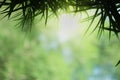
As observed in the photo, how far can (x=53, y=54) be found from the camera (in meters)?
17.0

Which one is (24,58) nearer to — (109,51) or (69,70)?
(69,70)

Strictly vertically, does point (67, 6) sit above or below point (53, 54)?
above

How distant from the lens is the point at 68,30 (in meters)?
19.8

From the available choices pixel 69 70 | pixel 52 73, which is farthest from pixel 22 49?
pixel 69 70

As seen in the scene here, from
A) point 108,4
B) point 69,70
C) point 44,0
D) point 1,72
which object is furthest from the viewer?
point 69,70

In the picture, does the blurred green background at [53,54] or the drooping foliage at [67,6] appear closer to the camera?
the drooping foliage at [67,6]

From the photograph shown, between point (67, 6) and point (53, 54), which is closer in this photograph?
point (67, 6)

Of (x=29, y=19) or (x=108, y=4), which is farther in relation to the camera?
(x=29, y=19)

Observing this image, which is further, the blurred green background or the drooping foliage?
the blurred green background

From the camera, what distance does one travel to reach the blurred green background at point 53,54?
15.1 meters

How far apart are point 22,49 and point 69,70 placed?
3029 millimetres

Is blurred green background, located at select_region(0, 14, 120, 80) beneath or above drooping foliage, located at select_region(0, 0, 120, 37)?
beneath

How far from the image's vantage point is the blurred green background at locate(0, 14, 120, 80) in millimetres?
15086

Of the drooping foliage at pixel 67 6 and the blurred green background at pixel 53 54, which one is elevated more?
the drooping foliage at pixel 67 6
